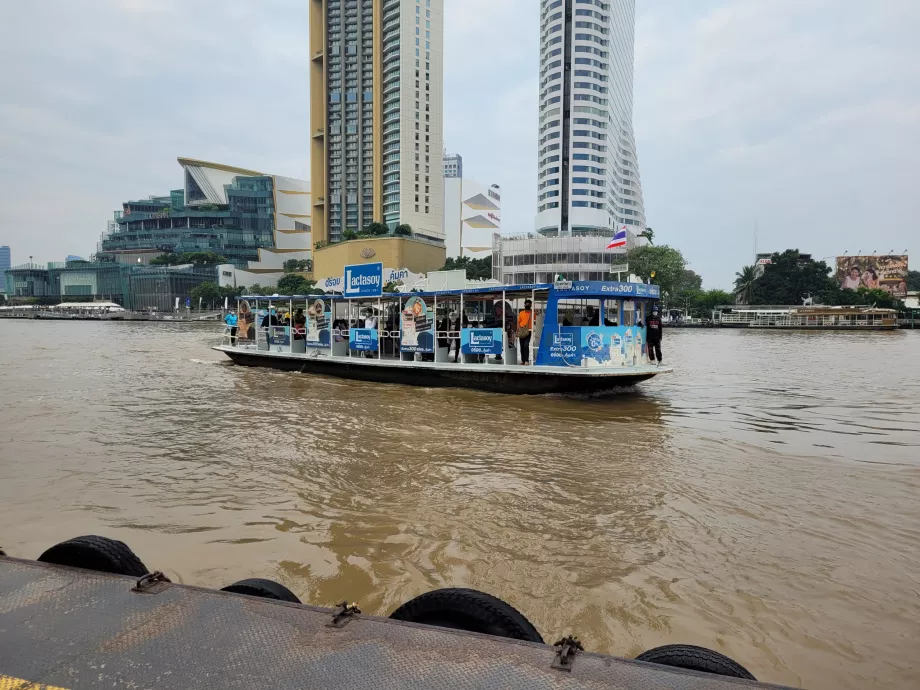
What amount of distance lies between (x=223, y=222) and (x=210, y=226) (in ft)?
11.7

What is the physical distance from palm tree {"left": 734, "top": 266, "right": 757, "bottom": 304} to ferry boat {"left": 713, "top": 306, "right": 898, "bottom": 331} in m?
15.6

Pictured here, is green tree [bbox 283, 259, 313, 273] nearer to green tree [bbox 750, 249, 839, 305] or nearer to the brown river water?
green tree [bbox 750, 249, 839, 305]

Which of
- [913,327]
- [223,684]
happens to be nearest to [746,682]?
[223,684]

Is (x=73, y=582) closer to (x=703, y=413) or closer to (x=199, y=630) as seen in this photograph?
(x=199, y=630)

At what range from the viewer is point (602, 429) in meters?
10.6

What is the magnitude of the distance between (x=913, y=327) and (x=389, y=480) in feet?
295

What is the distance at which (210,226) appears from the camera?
14675 centimetres

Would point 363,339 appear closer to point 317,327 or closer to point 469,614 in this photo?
point 317,327

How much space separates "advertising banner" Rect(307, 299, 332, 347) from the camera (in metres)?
18.9

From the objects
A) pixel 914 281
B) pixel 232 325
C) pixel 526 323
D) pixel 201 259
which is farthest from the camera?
pixel 914 281

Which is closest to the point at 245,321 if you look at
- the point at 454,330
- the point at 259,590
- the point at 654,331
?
the point at 454,330

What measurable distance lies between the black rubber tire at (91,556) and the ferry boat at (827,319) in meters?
78.6

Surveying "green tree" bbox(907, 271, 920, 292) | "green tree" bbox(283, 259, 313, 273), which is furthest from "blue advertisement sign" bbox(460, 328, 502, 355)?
"green tree" bbox(907, 271, 920, 292)

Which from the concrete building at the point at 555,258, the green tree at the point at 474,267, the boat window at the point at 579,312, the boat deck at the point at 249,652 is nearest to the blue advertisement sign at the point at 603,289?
the boat window at the point at 579,312
